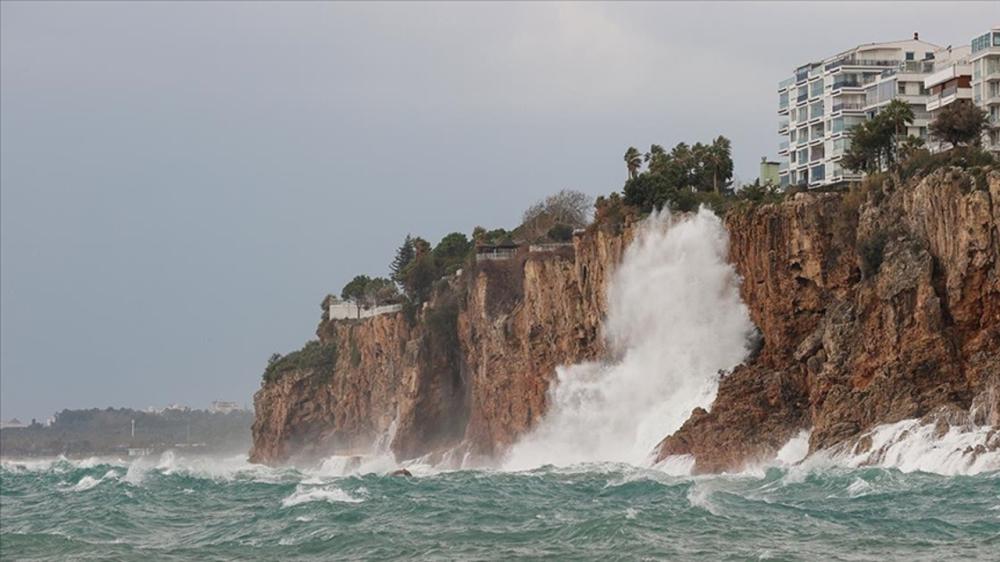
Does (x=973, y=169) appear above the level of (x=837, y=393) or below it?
above

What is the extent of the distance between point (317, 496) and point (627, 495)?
344 inches

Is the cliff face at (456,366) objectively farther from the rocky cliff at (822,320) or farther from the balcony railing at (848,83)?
the balcony railing at (848,83)

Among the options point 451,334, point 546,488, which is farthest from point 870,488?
point 451,334

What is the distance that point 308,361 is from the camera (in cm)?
12012

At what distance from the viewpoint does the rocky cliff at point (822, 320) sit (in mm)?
54594

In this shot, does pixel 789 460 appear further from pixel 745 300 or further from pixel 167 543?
pixel 167 543

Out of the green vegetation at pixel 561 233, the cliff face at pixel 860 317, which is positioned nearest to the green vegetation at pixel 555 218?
the green vegetation at pixel 561 233

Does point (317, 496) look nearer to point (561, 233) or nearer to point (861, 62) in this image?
point (561, 233)

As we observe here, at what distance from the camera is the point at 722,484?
5200cm

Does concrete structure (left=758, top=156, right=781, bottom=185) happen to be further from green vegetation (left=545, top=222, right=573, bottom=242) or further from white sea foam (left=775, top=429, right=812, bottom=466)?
white sea foam (left=775, top=429, right=812, bottom=466)

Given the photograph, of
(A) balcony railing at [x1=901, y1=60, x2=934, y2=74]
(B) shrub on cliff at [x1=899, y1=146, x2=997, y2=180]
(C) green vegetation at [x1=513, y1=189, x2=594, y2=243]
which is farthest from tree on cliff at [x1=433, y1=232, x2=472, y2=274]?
(B) shrub on cliff at [x1=899, y1=146, x2=997, y2=180]

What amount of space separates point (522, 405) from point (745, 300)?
61.7ft

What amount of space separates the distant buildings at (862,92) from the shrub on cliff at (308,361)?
122 feet

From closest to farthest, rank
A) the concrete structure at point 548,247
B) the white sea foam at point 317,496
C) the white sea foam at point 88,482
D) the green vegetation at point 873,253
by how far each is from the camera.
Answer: the white sea foam at point 317,496
the green vegetation at point 873,253
the white sea foam at point 88,482
the concrete structure at point 548,247
